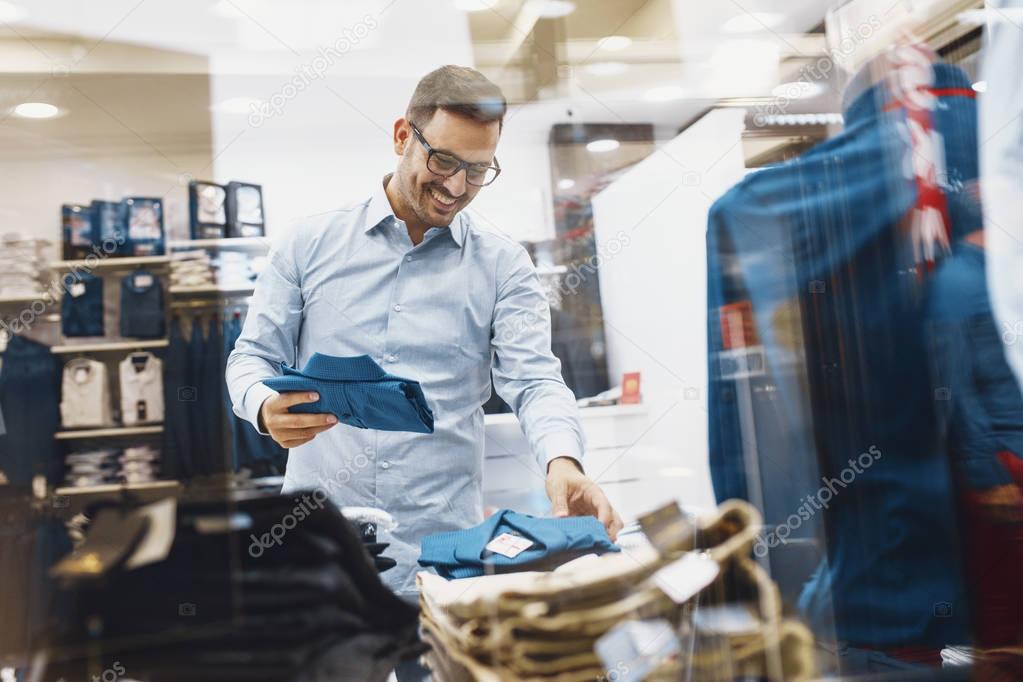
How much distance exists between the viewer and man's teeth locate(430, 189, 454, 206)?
58.6 inches

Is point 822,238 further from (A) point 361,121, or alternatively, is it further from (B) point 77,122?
(B) point 77,122

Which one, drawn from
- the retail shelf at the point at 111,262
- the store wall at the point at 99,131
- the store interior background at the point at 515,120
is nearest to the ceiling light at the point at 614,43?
the store interior background at the point at 515,120

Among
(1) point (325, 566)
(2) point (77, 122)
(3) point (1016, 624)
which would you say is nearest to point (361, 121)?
(2) point (77, 122)

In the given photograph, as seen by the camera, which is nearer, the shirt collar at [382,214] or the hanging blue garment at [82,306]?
the shirt collar at [382,214]

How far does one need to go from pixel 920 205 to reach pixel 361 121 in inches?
46.8

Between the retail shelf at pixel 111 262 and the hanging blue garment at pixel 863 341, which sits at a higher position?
the retail shelf at pixel 111 262

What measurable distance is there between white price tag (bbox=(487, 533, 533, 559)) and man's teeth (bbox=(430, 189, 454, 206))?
670mm

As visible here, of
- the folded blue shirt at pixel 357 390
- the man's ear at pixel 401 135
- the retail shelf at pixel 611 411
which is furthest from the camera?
the retail shelf at pixel 611 411

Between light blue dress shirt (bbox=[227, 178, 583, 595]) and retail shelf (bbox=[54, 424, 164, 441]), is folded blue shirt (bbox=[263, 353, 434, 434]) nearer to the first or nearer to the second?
light blue dress shirt (bbox=[227, 178, 583, 595])

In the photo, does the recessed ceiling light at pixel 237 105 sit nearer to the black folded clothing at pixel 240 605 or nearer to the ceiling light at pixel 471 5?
the ceiling light at pixel 471 5

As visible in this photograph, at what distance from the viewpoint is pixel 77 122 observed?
167 centimetres

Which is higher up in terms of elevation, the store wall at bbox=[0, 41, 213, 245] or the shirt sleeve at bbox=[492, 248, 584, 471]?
the store wall at bbox=[0, 41, 213, 245]

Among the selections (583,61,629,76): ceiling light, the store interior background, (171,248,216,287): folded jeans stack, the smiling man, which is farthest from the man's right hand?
(583,61,629,76): ceiling light

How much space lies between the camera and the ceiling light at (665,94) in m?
1.65
